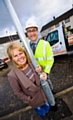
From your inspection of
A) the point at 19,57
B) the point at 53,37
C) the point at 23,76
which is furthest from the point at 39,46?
the point at 53,37

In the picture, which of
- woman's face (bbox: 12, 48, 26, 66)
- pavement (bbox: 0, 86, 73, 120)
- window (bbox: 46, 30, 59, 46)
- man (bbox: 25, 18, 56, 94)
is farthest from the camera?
window (bbox: 46, 30, 59, 46)

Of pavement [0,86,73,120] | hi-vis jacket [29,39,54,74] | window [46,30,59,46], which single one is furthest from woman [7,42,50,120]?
window [46,30,59,46]

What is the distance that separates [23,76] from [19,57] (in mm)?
301

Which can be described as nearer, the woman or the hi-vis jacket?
the woman

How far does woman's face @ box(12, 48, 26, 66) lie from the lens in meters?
1.52

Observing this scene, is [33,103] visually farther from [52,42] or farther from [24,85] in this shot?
[52,42]

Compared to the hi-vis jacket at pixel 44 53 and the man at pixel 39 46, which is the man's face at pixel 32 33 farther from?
the hi-vis jacket at pixel 44 53

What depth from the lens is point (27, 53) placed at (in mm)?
1637

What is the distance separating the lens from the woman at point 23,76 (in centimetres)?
154

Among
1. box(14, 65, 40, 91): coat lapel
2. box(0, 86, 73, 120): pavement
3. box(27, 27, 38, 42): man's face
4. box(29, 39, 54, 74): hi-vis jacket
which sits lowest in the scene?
box(0, 86, 73, 120): pavement

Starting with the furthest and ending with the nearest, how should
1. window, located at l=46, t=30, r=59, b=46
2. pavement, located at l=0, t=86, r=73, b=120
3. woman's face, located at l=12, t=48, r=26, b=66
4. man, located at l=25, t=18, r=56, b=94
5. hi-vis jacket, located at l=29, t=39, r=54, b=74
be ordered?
window, located at l=46, t=30, r=59, b=46, pavement, located at l=0, t=86, r=73, b=120, hi-vis jacket, located at l=29, t=39, r=54, b=74, man, located at l=25, t=18, r=56, b=94, woman's face, located at l=12, t=48, r=26, b=66

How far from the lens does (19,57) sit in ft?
5.04

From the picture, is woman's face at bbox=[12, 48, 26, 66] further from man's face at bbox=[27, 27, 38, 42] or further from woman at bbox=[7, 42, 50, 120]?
man's face at bbox=[27, 27, 38, 42]

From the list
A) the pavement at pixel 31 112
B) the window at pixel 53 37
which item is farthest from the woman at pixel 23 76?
the window at pixel 53 37
